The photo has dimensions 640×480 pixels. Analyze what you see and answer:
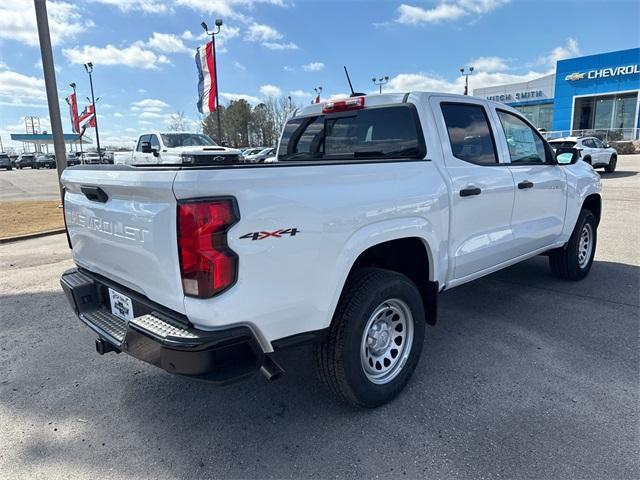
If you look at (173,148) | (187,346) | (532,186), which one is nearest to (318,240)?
(187,346)

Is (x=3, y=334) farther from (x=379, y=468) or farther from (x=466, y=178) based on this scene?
(x=466, y=178)

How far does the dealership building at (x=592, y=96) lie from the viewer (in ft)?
124

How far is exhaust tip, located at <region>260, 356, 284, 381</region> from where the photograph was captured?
2.21m

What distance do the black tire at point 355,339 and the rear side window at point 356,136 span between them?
103 cm

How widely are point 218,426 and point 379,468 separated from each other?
1006 millimetres

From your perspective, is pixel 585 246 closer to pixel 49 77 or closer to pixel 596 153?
pixel 49 77

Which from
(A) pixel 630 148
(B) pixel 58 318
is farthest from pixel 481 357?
(A) pixel 630 148

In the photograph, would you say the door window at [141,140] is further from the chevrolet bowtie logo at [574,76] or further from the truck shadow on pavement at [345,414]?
the chevrolet bowtie logo at [574,76]

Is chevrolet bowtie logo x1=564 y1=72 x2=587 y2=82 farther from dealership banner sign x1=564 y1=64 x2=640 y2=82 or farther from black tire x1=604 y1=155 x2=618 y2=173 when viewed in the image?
black tire x1=604 y1=155 x2=618 y2=173

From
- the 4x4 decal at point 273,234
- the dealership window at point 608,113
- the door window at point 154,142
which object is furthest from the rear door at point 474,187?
the dealership window at point 608,113

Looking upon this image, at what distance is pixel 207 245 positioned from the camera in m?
2.00

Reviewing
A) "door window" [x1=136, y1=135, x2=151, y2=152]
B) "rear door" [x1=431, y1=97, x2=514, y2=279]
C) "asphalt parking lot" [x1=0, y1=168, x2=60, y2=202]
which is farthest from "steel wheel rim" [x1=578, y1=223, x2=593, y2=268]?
"asphalt parking lot" [x1=0, y1=168, x2=60, y2=202]

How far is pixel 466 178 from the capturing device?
3352mm

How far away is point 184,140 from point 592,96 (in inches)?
1556
